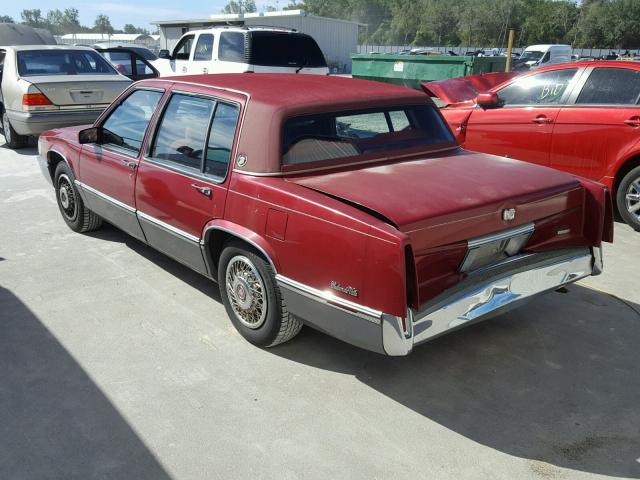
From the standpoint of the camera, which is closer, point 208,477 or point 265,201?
point 208,477

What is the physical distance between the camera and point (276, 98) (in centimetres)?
376

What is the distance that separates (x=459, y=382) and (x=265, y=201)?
154 centimetres

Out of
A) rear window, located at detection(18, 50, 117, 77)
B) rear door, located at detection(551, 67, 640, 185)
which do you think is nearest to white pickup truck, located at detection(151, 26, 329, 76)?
rear window, located at detection(18, 50, 117, 77)

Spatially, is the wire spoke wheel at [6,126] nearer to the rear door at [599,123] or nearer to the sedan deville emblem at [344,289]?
the rear door at [599,123]

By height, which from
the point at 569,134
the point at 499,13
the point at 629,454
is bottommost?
the point at 629,454

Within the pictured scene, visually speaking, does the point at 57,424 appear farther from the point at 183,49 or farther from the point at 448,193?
the point at 183,49

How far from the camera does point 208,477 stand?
2.74m

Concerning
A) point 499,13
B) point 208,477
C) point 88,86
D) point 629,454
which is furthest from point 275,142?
point 499,13

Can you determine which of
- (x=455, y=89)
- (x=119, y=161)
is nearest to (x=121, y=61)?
(x=455, y=89)

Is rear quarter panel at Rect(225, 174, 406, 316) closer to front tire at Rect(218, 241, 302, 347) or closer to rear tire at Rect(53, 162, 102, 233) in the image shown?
front tire at Rect(218, 241, 302, 347)

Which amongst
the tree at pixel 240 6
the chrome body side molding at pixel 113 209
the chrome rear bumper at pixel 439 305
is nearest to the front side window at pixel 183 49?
the chrome body side molding at pixel 113 209

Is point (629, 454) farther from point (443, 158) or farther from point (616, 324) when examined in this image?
point (443, 158)

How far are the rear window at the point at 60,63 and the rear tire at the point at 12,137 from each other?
95 cm

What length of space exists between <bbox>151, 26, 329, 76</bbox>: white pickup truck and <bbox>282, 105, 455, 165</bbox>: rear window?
739cm
